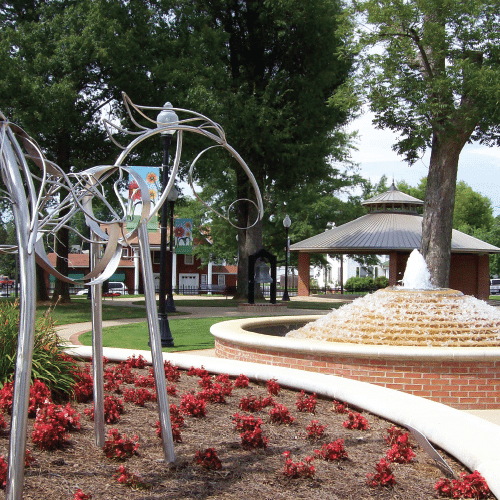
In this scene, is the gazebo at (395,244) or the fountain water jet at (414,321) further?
the gazebo at (395,244)

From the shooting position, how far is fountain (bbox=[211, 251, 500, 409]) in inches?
285

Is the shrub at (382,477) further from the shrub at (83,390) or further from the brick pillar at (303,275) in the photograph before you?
the brick pillar at (303,275)

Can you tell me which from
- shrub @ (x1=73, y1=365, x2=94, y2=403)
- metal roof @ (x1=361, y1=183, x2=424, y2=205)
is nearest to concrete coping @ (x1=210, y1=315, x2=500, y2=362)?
shrub @ (x1=73, y1=365, x2=94, y2=403)

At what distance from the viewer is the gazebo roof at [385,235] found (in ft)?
109

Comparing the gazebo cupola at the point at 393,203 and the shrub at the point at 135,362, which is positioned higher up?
the gazebo cupola at the point at 393,203

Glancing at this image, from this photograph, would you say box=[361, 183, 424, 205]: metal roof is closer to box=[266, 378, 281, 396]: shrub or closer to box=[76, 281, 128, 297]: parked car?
box=[76, 281, 128, 297]: parked car

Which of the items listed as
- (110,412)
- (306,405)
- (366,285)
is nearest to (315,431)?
(306,405)

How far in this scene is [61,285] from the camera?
82.6 ft

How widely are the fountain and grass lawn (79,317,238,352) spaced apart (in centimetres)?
336

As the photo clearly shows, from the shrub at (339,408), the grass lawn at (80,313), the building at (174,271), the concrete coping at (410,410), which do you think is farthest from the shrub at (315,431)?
the building at (174,271)

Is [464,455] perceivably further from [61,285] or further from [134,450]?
[61,285]

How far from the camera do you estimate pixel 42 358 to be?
588 cm

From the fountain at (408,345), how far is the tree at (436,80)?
1105 cm

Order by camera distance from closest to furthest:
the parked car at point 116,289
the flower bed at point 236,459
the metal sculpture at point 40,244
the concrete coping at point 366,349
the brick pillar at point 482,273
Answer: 1. the metal sculpture at point 40,244
2. the flower bed at point 236,459
3. the concrete coping at point 366,349
4. the brick pillar at point 482,273
5. the parked car at point 116,289
